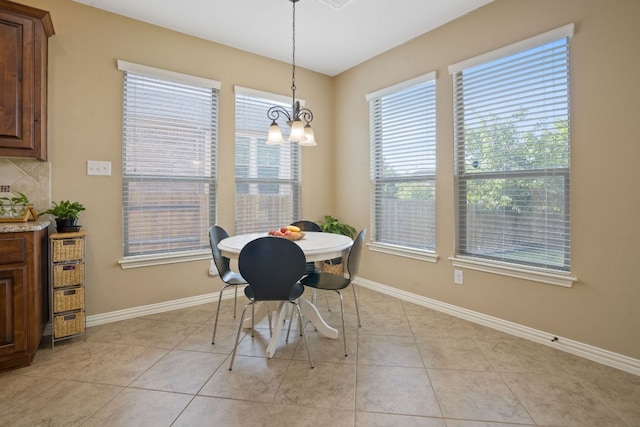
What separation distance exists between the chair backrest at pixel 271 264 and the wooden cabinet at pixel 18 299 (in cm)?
142

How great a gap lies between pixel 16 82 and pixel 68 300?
5.11ft

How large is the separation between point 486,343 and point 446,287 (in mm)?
693

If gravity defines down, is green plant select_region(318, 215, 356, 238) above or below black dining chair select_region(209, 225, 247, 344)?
above

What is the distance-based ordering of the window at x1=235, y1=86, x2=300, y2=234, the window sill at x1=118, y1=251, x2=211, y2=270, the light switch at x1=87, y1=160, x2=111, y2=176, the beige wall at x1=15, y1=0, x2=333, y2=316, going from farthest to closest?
the window at x1=235, y1=86, x2=300, y2=234 → the window sill at x1=118, y1=251, x2=211, y2=270 → the light switch at x1=87, y1=160, x2=111, y2=176 → the beige wall at x1=15, y1=0, x2=333, y2=316

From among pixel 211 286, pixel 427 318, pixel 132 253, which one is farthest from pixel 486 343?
pixel 132 253

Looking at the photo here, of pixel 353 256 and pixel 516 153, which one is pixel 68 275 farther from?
pixel 516 153

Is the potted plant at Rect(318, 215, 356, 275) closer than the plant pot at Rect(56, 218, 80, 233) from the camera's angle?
No

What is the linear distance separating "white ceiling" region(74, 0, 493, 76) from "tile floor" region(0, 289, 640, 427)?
2.73 m

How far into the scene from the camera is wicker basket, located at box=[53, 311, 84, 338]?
2.24 meters

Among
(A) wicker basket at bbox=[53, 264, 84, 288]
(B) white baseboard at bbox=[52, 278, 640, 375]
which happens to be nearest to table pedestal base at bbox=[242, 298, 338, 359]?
(B) white baseboard at bbox=[52, 278, 640, 375]

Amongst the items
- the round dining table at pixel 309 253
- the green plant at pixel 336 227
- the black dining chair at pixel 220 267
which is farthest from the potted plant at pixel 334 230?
the black dining chair at pixel 220 267

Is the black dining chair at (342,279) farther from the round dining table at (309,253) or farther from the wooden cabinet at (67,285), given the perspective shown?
the wooden cabinet at (67,285)

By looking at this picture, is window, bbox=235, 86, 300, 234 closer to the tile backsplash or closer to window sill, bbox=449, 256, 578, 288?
the tile backsplash

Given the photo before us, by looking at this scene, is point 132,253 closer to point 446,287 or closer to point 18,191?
point 18,191
